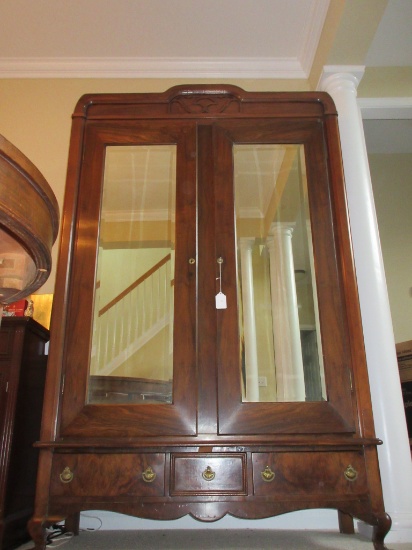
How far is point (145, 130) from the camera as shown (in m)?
1.87

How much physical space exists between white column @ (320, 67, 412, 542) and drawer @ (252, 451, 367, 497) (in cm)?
38

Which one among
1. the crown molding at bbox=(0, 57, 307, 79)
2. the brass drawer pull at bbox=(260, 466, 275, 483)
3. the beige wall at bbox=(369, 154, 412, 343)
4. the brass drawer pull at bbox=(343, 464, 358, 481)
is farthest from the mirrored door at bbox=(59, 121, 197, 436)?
the beige wall at bbox=(369, 154, 412, 343)

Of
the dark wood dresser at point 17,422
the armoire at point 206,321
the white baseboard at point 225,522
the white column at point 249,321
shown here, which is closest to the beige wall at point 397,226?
the white baseboard at point 225,522

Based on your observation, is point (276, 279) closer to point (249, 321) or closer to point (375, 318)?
point (249, 321)

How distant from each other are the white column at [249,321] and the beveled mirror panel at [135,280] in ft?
0.93

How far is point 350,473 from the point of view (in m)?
1.37

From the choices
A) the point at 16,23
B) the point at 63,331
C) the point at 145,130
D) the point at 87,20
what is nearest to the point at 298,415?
the point at 63,331

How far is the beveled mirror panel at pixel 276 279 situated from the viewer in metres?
1.55

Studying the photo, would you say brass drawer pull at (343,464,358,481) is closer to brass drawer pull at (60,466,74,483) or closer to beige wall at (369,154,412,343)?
brass drawer pull at (60,466,74,483)

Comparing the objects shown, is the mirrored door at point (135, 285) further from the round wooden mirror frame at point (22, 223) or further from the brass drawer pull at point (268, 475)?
the round wooden mirror frame at point (22, 223)

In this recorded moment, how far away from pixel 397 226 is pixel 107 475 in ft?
12.8

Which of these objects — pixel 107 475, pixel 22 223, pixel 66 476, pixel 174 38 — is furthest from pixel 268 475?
pixel 174 38

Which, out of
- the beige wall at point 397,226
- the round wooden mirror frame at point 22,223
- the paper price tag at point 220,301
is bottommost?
the round wooden mirror frame at point 22,223

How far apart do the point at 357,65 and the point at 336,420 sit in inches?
73.5
